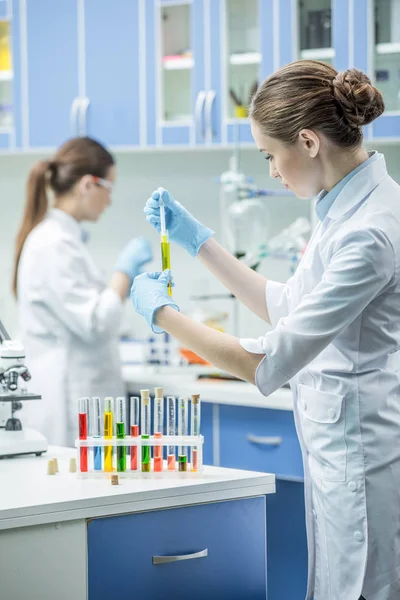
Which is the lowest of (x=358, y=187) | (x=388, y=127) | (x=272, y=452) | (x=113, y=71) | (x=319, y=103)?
(x=272, y=452)

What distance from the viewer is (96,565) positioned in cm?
146

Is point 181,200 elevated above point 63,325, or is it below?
above

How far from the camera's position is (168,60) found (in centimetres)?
349

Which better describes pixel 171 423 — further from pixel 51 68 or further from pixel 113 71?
pixel 51 68

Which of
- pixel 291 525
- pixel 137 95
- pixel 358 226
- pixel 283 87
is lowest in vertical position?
pixel 291 525

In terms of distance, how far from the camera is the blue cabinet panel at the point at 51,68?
11.9 ft

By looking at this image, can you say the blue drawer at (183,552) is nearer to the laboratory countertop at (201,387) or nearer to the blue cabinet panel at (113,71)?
the laboratory countertop at (201,387)

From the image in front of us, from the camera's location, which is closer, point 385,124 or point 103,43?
point 385,124

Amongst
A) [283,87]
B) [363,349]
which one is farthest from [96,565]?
[283,87]

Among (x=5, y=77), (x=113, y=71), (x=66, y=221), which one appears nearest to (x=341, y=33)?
(x=113, y=71)

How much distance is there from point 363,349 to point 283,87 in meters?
0.46

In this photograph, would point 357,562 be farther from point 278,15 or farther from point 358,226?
point 278,15

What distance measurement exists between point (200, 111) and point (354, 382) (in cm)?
203

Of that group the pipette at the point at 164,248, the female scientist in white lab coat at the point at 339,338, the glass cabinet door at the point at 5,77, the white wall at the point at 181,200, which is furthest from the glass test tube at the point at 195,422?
the glass cabinet door at the point at 5,77
